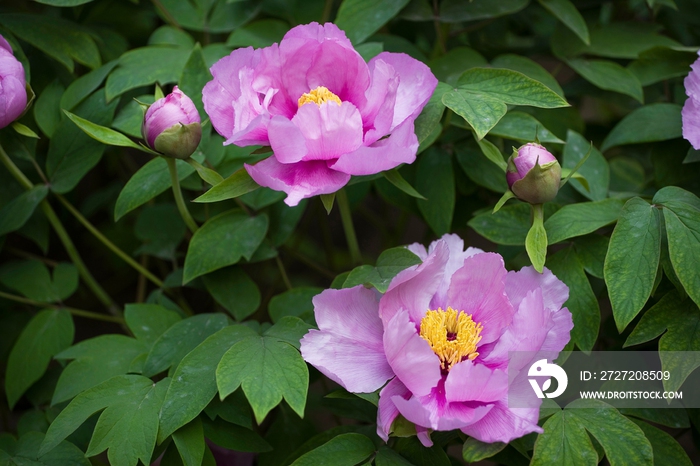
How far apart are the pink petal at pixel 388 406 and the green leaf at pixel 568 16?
0.58m

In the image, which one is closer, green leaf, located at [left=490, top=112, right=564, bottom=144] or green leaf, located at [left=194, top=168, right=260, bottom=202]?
green leaf, located at [left=194, top=168, right=260, bottom=202]

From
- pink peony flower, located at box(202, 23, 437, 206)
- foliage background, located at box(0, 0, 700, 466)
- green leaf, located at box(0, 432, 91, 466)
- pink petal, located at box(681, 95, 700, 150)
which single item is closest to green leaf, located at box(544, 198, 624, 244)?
foliage background, located at box(0, 0, 700, 466)

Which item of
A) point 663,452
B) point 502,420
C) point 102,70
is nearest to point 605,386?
point 663,452

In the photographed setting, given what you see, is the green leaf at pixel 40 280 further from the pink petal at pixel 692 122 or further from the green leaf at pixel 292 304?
the pink petal at pixel 692 122

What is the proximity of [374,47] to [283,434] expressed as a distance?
0.52 metres

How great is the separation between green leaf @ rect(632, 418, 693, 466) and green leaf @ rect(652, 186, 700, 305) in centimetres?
16

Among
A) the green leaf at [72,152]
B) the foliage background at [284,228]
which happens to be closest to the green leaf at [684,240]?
the foliage background at [284,228]

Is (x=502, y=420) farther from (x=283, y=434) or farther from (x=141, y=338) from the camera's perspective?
(x=141, y=338)

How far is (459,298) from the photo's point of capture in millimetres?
701

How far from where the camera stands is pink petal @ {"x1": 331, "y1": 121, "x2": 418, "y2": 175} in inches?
24.4

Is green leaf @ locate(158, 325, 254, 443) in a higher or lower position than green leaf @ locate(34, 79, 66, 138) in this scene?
lower

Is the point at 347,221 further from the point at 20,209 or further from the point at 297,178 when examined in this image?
the point at 20,209

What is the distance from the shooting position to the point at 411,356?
0.60 meters

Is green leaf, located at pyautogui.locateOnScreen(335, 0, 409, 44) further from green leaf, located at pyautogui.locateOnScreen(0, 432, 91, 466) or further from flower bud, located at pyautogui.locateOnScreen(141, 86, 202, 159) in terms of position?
green leaf, located at pyautogui.locateOnScreen(0, 432, 91, 466)
